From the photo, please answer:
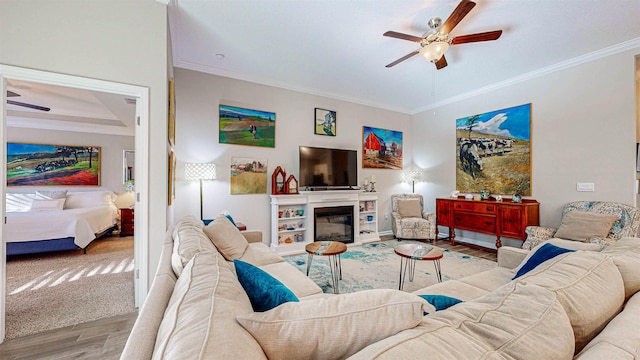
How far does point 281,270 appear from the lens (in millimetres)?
2137

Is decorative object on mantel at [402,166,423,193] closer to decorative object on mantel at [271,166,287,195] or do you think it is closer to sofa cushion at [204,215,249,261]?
decorative object on mantel at [271,166,287,195]

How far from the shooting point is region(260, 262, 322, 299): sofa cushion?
69.7 inches

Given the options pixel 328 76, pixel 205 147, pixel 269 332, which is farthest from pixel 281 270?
pixel 328 76

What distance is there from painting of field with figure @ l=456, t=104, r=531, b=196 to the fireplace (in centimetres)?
233

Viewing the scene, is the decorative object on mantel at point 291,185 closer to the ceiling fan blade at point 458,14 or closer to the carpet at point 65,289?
the carpet at point 65,289

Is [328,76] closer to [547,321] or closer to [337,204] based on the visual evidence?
[337,204]

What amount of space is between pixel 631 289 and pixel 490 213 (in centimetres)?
340

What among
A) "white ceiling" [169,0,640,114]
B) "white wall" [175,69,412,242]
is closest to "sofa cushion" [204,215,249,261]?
"white wall" [175,69,412,242]

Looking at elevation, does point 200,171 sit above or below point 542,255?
above

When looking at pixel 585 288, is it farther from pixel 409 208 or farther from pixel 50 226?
pixel 50 226

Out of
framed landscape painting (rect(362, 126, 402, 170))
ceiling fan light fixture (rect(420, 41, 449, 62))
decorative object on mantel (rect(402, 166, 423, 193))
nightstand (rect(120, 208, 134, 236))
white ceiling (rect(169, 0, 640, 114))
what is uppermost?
white ceiling (rect(169, 0, 640, 114))

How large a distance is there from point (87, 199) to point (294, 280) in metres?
5.81

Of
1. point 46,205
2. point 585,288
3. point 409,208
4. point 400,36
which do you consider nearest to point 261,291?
point 585,288

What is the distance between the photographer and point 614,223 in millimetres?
3045
